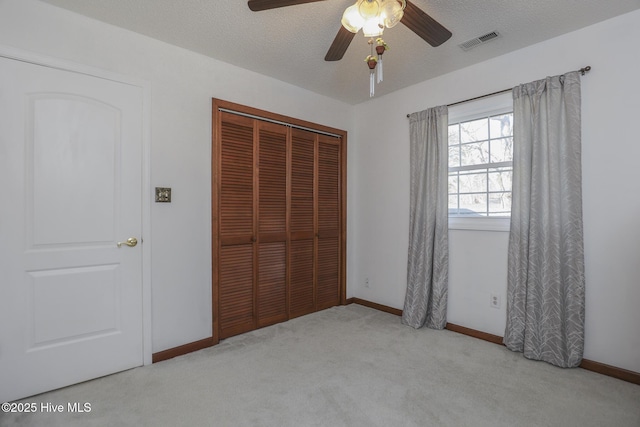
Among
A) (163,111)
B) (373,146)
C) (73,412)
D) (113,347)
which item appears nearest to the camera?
(73,412)

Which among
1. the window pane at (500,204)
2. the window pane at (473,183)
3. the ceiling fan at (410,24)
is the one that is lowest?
the window pane at (500,204)

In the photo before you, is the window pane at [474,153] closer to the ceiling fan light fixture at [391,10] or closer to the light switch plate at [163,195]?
the ceiling fan light fixture at [391,10]

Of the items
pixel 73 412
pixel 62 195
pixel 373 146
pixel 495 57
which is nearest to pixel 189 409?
pixel 73 412

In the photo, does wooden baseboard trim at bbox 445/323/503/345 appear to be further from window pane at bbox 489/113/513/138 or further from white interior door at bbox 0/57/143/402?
white interior door at bbox 0/57/143/402

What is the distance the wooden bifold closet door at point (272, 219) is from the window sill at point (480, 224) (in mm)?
1318

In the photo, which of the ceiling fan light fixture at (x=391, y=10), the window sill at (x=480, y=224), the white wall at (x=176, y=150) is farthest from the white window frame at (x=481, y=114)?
the white wall at (x=176, y=150)

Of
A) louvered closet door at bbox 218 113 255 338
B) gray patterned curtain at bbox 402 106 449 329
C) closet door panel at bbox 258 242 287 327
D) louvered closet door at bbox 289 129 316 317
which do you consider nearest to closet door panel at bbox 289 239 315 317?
louvered closet door at bbox 289 129 316 317

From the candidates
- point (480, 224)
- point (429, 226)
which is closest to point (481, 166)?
point (480, 224)

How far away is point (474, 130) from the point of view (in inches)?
119

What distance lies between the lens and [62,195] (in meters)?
2.11

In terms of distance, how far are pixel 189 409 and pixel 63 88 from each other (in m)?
2.21

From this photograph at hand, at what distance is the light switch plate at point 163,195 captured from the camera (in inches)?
97.9

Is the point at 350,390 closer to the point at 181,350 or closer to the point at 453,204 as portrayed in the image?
the point at 181,350

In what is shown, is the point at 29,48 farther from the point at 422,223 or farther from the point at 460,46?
the point at 422,223
